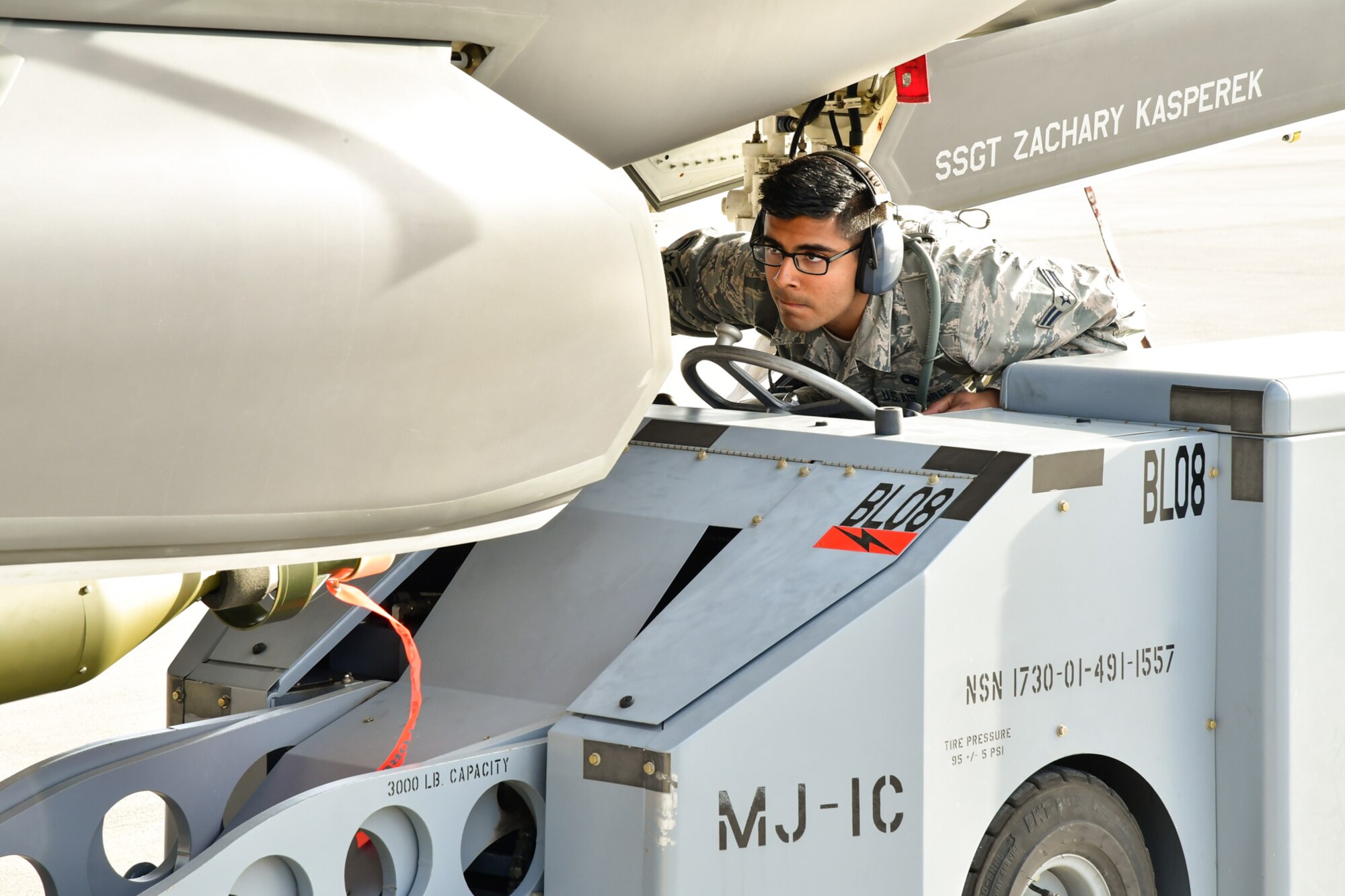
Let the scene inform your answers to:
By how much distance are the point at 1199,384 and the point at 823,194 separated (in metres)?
0.84

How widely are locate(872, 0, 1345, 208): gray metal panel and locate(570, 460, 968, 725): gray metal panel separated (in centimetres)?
192

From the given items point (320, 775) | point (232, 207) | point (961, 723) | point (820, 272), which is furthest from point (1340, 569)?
point (232, 207)

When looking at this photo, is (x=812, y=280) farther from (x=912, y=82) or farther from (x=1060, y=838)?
(x=1060, y=838)

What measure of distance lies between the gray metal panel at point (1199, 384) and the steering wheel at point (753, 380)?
0.39 meters

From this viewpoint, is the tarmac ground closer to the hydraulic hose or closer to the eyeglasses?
the hydraulic hose

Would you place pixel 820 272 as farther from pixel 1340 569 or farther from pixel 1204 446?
pixel 1340 569

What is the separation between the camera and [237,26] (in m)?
2.06

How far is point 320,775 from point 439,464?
86 cm

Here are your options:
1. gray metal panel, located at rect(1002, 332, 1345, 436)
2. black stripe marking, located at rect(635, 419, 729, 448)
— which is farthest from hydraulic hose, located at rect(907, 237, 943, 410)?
black stripe marking, located at rect(635, 419, 729, 448)

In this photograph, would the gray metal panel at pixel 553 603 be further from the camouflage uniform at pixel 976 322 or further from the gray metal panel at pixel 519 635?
the camouflage uniform at pixel 976 322

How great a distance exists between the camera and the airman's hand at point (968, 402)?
3398 millimetres

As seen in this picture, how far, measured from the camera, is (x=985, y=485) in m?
2.55

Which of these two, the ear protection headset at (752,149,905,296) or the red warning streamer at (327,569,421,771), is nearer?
the red warning streamer at (327,569,421,771)

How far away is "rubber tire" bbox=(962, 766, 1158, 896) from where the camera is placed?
8.52 feet
